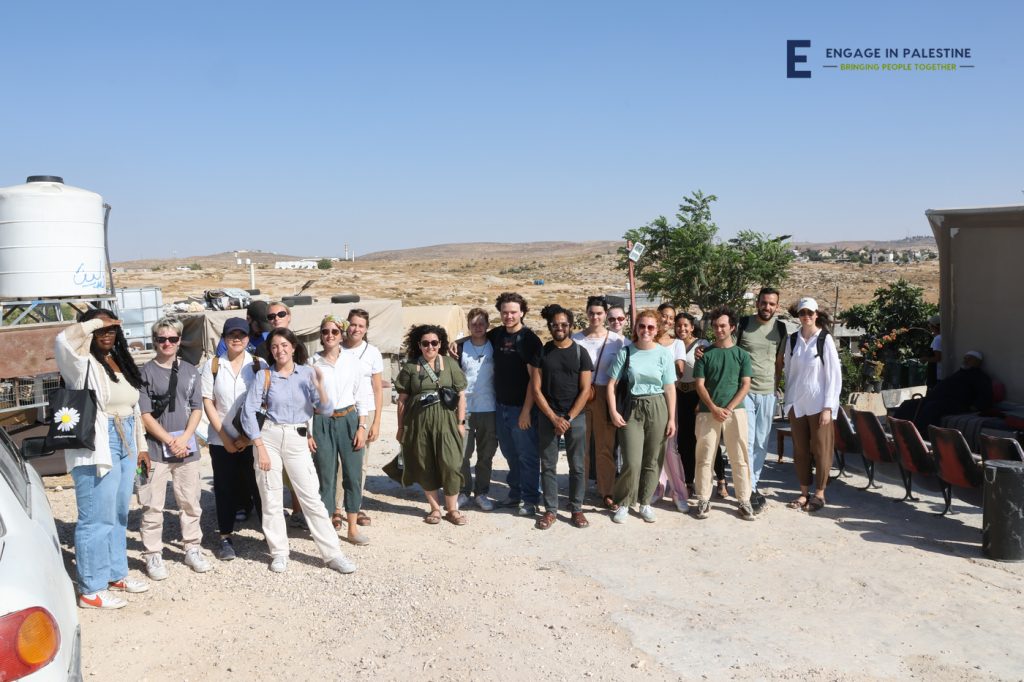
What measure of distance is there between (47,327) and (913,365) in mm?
11706

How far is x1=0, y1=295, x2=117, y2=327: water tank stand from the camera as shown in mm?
10711

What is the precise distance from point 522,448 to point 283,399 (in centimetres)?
215

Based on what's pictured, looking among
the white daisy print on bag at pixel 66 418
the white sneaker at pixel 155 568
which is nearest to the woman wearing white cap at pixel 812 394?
the white sneaker at pixel 155 568

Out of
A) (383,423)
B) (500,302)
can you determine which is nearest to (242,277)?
(383,423)

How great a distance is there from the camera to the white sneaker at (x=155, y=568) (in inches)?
218

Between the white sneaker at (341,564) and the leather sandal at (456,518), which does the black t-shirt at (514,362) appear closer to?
the leather sandal at (456,518)

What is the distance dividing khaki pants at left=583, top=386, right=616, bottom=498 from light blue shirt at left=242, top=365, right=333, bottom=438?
2458mm

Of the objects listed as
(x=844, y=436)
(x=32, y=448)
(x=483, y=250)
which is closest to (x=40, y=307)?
(x=32, y=448)

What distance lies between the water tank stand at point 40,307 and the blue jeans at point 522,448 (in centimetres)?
667

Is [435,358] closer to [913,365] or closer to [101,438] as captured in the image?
[101,438]

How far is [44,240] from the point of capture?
10.8 m

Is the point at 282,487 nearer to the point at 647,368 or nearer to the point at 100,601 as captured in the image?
the point at 100,601

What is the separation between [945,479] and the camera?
6.66 meters

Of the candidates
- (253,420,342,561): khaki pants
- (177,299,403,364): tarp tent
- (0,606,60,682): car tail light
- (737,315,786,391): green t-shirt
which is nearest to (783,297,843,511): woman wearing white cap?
(737,315,786,391): green t-shirt
